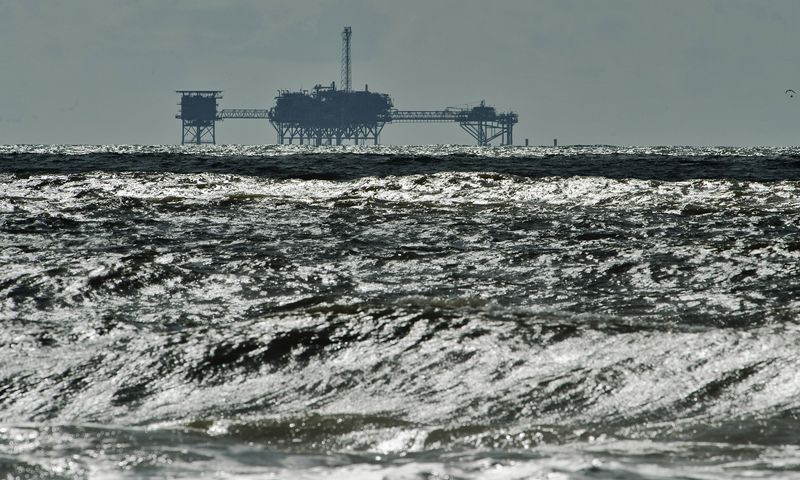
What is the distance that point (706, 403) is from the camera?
17.7 feet

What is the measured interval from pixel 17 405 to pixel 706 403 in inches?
138

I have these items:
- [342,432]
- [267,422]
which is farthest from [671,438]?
[267,422]

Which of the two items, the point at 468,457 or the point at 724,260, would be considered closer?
the point at 468,457

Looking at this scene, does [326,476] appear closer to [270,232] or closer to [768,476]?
[768,476]

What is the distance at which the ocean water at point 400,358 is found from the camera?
436 cm

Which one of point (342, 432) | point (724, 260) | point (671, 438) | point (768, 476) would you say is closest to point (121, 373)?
point (342, 432)

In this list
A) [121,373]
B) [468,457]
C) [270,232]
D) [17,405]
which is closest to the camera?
[468,457]

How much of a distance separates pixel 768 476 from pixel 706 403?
1.41m

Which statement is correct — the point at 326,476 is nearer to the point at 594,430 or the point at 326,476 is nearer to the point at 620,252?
the point at 594,430

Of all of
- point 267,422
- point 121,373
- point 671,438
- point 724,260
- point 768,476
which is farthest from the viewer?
point 724,260

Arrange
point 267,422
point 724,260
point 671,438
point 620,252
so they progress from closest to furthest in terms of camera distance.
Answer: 1. point 671,438
2. point 267,422
3. point 724,260
4. point 620,252

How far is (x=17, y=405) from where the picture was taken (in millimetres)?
5781

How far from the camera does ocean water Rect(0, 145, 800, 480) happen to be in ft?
14.3

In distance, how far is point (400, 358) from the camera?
254 inches
